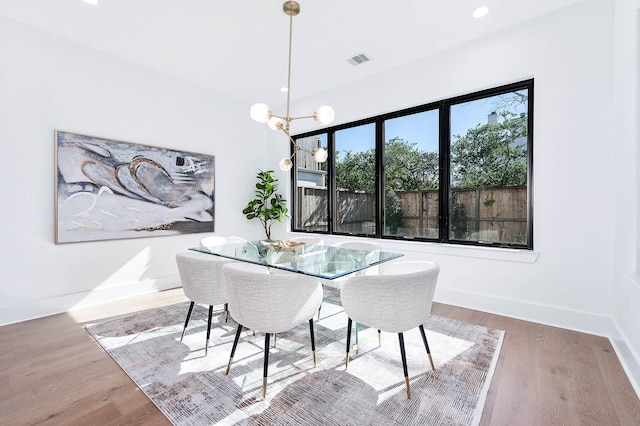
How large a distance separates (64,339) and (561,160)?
4956 millimetres

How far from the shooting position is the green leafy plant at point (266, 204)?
502 cm

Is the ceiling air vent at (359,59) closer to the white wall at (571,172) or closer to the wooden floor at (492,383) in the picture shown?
the white wall at (571,172)

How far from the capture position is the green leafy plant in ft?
16.5

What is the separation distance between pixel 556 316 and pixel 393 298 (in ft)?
7.20

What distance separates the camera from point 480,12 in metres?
2.77

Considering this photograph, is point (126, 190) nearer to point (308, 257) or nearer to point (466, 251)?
point (308, 257)

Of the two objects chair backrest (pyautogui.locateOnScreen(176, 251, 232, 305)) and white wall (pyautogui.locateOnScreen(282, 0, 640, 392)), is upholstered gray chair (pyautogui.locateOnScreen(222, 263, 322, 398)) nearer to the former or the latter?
chair backrest (pyautogui.locateOnScreen(176, 251, 232, 305))

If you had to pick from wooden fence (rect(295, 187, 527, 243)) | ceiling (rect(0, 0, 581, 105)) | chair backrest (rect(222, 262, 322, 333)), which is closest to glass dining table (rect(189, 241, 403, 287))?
chair backrest (rect(222, 262, 322, 333))

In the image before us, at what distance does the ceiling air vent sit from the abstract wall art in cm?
262

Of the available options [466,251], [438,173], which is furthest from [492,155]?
[466,251]

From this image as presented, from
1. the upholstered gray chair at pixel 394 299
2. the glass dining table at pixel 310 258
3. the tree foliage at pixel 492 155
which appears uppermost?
the tree foliage at pixel 492 155

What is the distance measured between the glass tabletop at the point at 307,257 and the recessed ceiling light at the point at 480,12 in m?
2.46

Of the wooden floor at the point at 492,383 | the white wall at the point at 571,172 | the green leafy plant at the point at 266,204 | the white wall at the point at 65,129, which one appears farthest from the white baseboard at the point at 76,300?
the white wall at the point at 571,172

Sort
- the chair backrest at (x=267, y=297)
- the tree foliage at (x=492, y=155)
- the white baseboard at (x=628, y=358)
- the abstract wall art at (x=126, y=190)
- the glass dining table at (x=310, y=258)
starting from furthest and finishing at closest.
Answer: the abstract wall art at (x=126, y=190) → the tree foliage at (x=492, y=155) → the glass dining table at (x=310, y=258) → the white baseboard at (x=628, y=358) → the chair backrest at (x=267, y=297)
